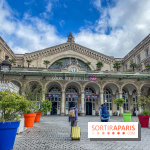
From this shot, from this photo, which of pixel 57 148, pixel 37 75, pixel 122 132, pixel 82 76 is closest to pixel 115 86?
pixel 82 76

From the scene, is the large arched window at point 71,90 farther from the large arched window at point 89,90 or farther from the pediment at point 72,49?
the pediment at point 72,49

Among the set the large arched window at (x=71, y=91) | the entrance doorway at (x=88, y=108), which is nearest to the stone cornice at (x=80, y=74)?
the large arched window at (x=71, y=91)

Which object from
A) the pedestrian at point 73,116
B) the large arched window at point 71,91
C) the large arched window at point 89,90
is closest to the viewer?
the pedestrian at point 73,116

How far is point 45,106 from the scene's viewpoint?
56.7ft

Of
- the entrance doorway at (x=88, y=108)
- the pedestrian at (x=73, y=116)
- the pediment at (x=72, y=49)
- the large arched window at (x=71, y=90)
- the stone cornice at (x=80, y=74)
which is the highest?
the pediment at (x=72, y=49)

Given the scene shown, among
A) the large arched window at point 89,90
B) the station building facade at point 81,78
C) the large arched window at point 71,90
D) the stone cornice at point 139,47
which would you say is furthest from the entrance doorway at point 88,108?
the stone cornice at point 139,47

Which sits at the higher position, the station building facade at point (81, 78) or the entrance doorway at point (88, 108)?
the station building facade at point (81, 78)

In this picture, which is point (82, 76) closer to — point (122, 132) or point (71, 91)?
point (71, 91)

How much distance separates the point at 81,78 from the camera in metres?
29.8

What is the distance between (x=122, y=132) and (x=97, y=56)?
3213cm

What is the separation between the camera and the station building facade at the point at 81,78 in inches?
1137

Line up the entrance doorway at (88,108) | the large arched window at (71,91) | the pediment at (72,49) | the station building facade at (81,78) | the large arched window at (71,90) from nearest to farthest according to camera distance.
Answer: the station building facade at (81,78) < the large arched window at (71,91) < the entrance doorway at (88,108) < the large arched window at (71,90) < the pediment at (72,49)

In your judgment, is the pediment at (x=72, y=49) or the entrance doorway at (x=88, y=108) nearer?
the entrance doorway at (x=88, y=108)

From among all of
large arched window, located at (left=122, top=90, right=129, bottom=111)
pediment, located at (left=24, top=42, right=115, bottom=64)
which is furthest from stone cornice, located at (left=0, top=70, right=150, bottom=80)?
pediment, located at (left=24, top=42, right=115, bottom=64)
